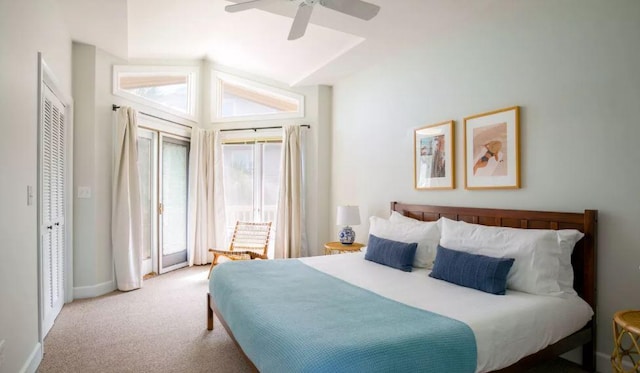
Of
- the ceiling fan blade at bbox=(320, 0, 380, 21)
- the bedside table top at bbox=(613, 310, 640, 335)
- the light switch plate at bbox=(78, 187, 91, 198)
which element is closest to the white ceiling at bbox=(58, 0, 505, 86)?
the ceiling fan blade at bbox=(320, 0, 380, 21)

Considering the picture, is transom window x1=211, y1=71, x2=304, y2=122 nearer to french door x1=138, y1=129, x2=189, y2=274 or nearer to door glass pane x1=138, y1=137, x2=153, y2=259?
french door x1=138, y1=129, x2=189, y2=274


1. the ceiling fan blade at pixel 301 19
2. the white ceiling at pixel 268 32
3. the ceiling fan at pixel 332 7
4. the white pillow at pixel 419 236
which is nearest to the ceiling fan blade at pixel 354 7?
the ceiling fan at pixel 332 7

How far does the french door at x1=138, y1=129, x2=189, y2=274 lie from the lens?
4707mm

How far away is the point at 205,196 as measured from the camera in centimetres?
529

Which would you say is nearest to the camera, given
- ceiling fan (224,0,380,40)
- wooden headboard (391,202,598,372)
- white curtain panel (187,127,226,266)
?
wooden headboard (391,202,598,372)

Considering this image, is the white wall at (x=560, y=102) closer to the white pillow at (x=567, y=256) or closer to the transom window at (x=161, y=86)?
the white pillow at (x=567, y=256)

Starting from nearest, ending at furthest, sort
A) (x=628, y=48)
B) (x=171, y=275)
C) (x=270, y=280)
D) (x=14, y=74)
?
(x=14, y=74) < (x=628, y=48) < (x=270, y=280) < (x=171, y=275)

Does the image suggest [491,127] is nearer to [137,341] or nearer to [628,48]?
[628,48]

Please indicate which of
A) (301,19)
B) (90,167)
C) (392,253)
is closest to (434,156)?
(392,253)

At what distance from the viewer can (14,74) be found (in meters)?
1.97

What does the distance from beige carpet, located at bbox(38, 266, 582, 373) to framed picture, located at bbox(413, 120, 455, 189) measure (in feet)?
5.44

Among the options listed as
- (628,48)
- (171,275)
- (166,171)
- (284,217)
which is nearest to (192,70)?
(166,171)

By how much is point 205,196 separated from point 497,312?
4.42 m

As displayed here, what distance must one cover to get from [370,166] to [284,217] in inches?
59.9
